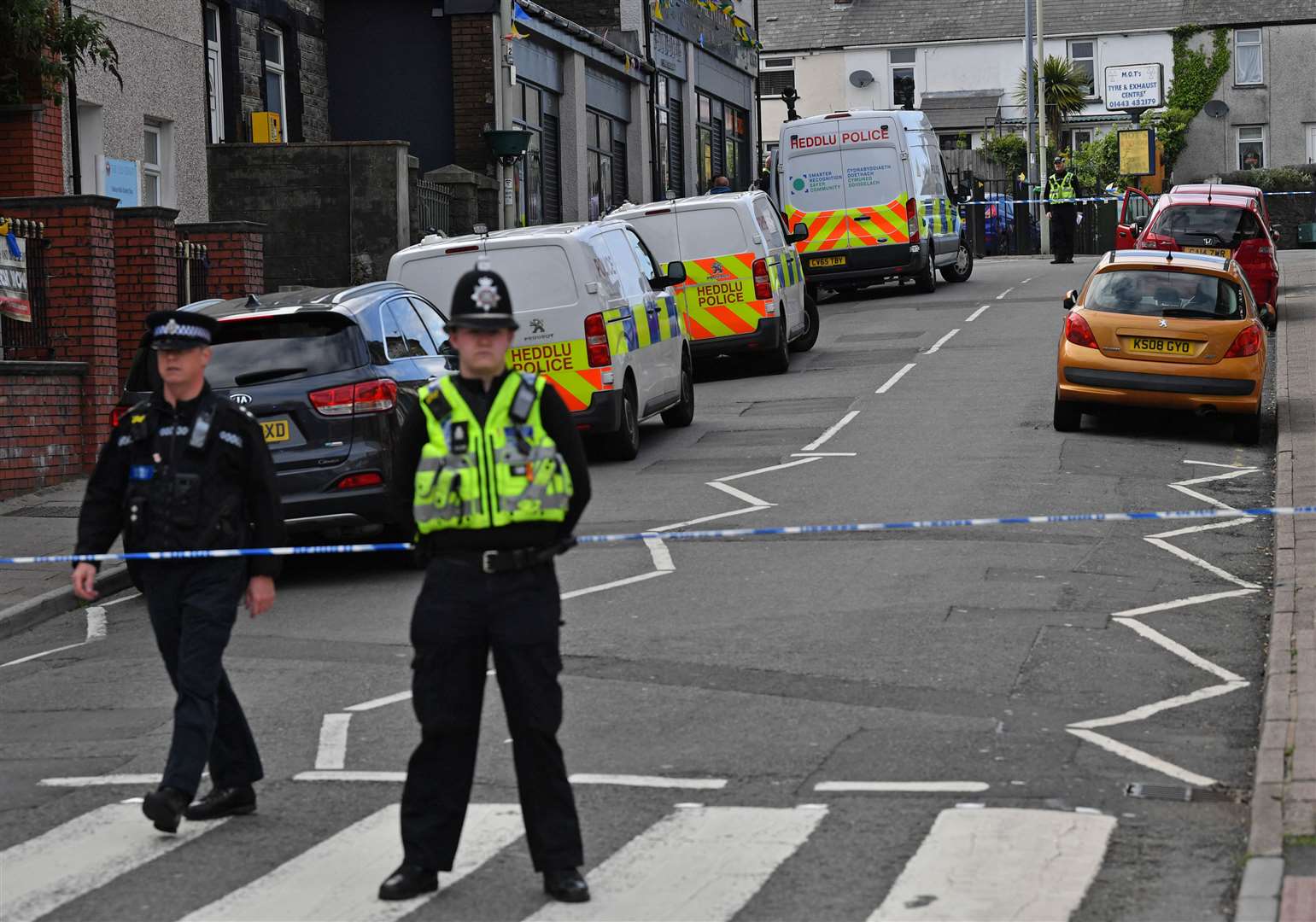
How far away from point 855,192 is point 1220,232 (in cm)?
655

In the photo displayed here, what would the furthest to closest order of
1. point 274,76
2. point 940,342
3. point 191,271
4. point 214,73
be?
point 274,76 → point 940,342 → point 214,73 → point 191,271

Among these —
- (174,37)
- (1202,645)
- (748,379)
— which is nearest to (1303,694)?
(1202,645)

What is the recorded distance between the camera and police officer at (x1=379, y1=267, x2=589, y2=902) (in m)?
6.20

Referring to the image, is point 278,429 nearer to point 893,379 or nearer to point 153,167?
point 893,379

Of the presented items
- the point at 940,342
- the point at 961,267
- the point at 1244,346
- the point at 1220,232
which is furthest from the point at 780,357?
the point at 961,267

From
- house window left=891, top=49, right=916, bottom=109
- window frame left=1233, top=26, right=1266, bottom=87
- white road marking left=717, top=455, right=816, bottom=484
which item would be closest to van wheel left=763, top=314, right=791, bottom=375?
white road marking left=717, top=455, right=816, bottom=484

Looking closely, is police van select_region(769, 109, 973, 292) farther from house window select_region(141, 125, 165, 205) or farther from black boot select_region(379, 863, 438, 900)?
black boot select_region(379, 863, 438, 900)

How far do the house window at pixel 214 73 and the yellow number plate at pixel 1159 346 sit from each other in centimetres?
1271

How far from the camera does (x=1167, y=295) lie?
59.8 feet

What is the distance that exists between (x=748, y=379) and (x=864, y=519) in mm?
10234

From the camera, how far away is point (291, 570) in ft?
43.8

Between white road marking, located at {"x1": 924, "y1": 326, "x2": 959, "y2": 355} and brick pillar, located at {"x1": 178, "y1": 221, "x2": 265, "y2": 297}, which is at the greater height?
brick pillar, located at {"x1": 178, "y1": 221, "x2": 265, "y2": 297}

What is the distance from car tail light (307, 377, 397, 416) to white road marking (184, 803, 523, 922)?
17.4 feet

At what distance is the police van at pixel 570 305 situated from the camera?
16.7 meters
